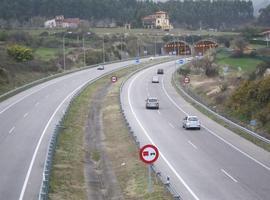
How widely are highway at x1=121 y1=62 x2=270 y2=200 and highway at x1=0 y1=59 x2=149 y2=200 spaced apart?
21.3ft

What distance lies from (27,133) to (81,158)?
9.14 m

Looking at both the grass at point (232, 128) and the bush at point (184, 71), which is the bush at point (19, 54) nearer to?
the bush at point (184, 71)

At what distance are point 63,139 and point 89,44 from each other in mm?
122901

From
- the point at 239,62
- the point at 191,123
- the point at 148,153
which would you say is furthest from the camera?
the point at 239,62

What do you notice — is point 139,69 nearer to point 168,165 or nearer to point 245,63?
point 245,63

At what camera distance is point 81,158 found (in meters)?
35.7

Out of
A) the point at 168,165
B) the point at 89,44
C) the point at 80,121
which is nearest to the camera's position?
the point at 168,165

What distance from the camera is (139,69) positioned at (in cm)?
11681

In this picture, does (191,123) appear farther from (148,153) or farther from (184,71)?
(184,71)

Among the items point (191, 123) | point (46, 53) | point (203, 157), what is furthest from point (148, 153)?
point (46, 53)

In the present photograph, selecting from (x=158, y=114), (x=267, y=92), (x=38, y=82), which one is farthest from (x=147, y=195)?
(x=38, y=82)

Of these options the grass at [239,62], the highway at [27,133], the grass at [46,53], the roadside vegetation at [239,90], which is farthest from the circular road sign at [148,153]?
the grass at [46,53]

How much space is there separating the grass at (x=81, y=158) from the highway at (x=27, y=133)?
0.91 meters

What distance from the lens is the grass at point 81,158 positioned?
2716 centimetres
